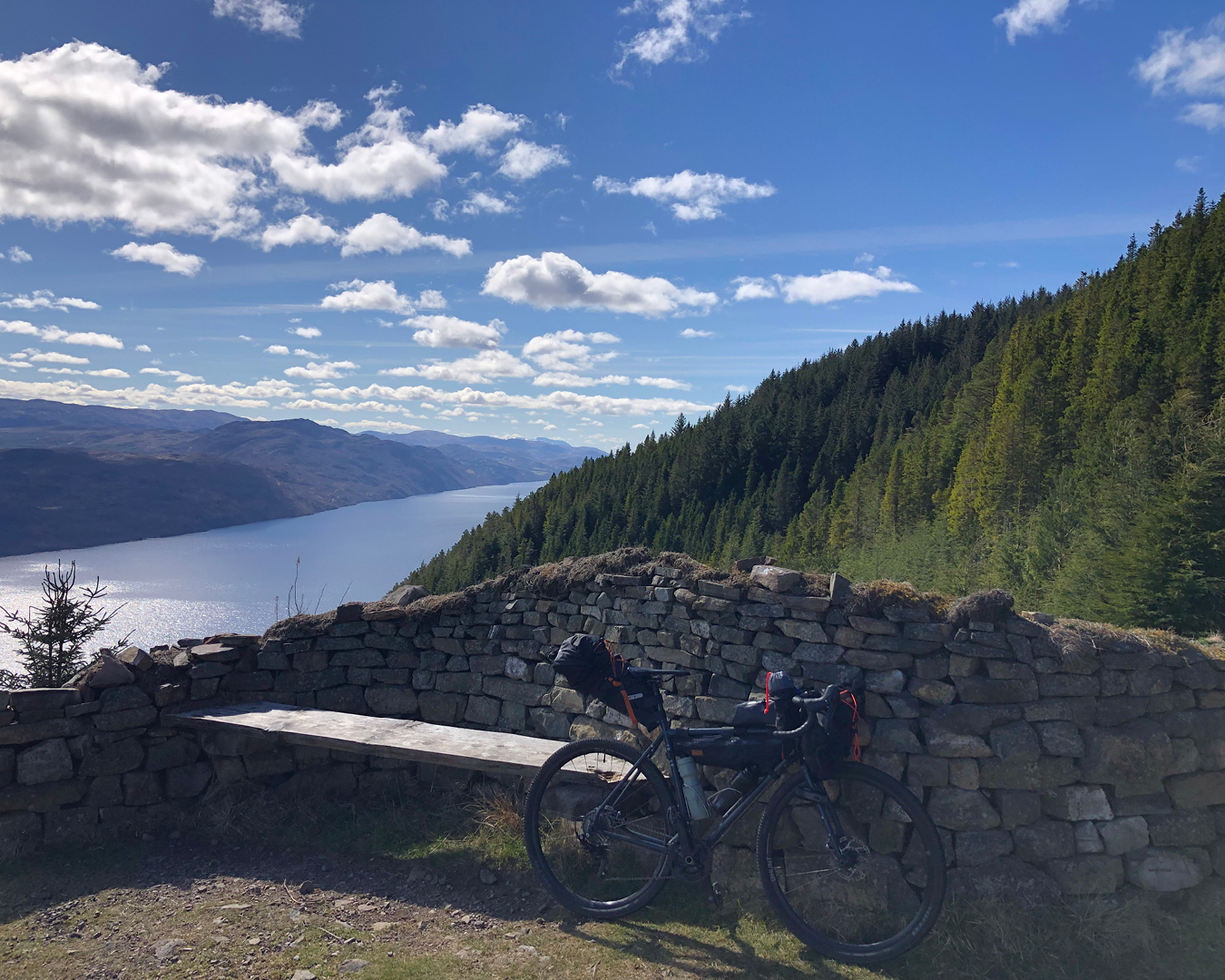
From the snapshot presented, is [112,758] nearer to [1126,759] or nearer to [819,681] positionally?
[819,681]

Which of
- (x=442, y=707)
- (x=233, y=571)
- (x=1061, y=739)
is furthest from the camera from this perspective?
(x=233, y=571)

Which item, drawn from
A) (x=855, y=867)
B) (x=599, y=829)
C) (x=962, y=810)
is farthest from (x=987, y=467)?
(x=599, y=829)

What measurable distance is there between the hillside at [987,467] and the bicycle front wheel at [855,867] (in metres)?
7.75

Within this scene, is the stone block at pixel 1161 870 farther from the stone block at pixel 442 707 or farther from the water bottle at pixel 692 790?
the stone block at pixel 442 707

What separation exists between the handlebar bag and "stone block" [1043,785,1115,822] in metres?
2.30

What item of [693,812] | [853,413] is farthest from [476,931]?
[853,413]

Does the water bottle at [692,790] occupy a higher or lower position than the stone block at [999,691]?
lower

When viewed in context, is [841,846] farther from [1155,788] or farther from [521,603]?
[521,603]

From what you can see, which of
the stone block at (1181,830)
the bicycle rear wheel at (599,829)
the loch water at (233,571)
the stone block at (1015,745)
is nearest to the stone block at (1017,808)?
the stone block at (1015,745)

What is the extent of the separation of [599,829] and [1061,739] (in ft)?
8.84

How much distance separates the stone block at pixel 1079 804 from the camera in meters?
3.78

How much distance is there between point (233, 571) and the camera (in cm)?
7750

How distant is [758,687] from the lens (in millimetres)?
4488

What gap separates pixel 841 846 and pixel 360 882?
2.81 m
